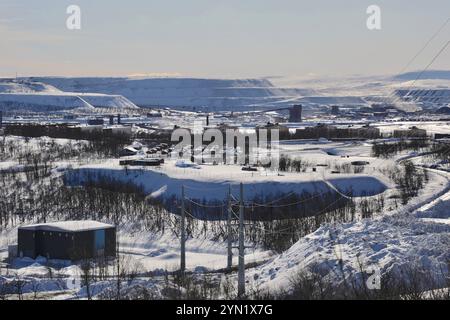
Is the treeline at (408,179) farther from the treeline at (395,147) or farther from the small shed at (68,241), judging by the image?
the small shed at (68,241)

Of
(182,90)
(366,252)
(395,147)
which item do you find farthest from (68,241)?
(182,90)

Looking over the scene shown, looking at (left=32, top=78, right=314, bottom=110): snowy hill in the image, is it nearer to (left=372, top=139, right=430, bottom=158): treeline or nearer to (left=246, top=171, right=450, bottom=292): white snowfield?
(left=372, top=139, right=430, bottom=158): treeline

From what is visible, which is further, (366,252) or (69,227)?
(69,227)

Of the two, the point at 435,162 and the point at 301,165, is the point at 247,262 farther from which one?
the point at 435,162

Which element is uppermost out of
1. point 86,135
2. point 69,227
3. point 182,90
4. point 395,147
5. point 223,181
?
point 182,90

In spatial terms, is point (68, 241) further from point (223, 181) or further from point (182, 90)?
point (182, 90)

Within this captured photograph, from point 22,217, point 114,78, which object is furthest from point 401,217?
point 114,78

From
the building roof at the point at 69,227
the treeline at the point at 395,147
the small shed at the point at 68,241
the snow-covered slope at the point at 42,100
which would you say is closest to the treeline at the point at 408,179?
→ the treeline at the point at 395,147

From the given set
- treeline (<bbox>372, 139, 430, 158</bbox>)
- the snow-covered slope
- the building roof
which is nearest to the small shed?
the building roof
